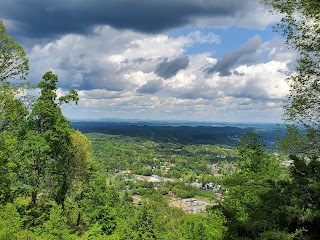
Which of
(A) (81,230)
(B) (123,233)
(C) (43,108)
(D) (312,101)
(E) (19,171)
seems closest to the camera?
(D) (312,101)

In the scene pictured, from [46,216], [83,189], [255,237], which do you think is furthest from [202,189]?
[255,237]

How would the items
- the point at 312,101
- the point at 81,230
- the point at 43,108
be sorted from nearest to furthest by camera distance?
1. the point at 312,101
2. the point at 43,108
3. the point at 81,230

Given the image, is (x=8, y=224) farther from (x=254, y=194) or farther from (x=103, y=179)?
(x=103, y=179)

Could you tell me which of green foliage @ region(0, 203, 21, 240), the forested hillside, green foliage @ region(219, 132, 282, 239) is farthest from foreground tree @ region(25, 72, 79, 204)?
green foliage @ region(219, 132, 282, 239)

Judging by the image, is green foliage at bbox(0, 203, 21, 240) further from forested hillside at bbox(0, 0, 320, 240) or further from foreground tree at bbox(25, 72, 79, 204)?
foreground tree at bbox(25, 72, 79, 204)

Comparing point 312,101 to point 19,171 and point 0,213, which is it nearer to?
point 0,213

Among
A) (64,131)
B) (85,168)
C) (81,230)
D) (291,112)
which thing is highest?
(291,112)

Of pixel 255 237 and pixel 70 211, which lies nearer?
pixel 255 237

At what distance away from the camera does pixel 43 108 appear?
915 inches

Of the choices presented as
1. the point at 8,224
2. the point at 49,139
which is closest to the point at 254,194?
the point at 8,224

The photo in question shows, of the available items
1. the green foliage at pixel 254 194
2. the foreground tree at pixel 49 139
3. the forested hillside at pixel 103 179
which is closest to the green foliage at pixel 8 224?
the forested hillside at pixel 103 179

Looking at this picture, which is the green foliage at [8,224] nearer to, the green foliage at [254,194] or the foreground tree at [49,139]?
the foreground tree at [49,139]

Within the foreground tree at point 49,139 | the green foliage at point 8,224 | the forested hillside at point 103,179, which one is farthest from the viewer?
the foreground tree at point 49,139

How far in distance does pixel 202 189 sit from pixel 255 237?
143367 millimetres
